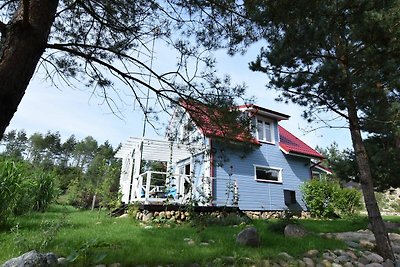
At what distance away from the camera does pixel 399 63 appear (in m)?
4.82

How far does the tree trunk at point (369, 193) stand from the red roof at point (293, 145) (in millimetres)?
7823

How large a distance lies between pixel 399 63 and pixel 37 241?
621cm

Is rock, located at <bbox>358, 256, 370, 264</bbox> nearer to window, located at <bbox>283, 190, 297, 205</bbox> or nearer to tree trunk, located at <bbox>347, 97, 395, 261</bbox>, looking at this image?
tree trunk, located at <bbox>347, 97, 395, 261</bbox>

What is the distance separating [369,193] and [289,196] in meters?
8.51

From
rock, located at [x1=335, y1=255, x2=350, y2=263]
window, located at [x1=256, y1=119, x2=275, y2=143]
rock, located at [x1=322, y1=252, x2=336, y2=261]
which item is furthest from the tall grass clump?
window, located at [x1=256, y1=119, x2=275, y2=143]

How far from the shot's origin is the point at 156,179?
10.2 meters

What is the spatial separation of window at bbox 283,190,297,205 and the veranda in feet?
15.0

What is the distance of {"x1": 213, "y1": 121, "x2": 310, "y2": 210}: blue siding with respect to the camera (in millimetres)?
10945

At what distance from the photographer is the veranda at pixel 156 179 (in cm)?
891

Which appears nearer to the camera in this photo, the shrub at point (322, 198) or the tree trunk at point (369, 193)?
the tree trunk at point (369, 193)

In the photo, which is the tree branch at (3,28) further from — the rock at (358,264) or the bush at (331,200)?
the bush at (331,200)

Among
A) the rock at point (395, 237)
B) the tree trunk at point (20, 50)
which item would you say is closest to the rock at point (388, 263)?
the rock at point (395, 237)

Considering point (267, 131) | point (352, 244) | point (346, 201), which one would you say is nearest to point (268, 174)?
point (267, 131)

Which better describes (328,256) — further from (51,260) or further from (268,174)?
(268,174)
